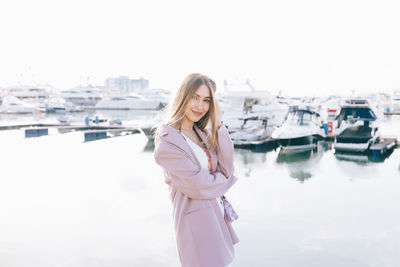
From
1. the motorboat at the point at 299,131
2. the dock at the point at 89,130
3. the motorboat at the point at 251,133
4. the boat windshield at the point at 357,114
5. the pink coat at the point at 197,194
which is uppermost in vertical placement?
the pink coat at the point at 197,194

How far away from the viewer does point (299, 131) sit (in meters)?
13.1

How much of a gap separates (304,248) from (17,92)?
61.4 m

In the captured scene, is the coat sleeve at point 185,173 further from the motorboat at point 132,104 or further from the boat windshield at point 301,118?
the motorboat at point 132,104

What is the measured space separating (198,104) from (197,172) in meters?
0.34

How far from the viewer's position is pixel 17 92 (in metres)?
57.2

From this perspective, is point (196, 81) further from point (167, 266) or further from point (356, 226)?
point (356, 226)

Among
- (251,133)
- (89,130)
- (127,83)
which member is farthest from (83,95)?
(127,83)

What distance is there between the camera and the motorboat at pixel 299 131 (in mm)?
13070

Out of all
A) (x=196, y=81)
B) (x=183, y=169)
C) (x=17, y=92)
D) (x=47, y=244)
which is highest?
(x=196, y=81)

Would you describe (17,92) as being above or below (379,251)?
below

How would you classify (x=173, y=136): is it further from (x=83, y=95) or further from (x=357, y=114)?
(x=83, y=95)

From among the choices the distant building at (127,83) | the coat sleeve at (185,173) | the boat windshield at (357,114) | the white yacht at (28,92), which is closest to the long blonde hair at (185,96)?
the coat sleeve at (185,173)

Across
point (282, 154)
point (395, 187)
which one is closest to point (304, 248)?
point (395, 187)

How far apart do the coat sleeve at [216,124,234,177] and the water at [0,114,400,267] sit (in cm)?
250
